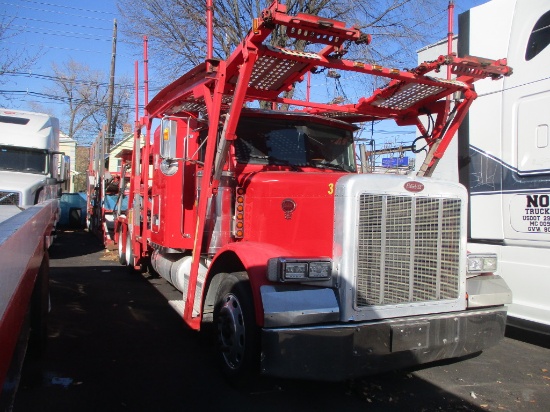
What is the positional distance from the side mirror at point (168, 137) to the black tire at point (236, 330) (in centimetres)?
172

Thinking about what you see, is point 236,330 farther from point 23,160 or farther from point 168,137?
point 23,160

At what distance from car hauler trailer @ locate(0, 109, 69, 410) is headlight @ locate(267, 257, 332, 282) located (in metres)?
1.53

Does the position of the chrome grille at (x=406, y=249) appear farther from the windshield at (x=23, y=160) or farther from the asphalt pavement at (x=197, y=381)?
the windshield at (x=23, y=160)

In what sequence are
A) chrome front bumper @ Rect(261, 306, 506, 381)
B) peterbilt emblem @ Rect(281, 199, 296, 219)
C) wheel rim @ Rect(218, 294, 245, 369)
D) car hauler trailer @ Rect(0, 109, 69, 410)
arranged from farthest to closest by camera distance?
peterbilt emblem @ Rect(281, 199, 296, 219)
wheel rim @ Rect(218, 294, 245, 369)
chrome front bumper @ Rect(261, 306, 506, 381)
car hauler trailer @ Rect(0, 109, 69, 410)

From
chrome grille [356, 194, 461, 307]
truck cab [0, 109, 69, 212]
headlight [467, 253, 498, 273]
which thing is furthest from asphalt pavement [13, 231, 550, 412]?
truck cab [0, 109, 69, 212]

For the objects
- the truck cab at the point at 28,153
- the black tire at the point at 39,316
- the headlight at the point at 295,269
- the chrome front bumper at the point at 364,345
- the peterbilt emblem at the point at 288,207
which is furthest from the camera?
the truck cab at the point at 28,153

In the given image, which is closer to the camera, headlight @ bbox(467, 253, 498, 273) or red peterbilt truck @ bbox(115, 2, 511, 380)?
red peterbilt truck @ bbox(115, 2, 511, 380)

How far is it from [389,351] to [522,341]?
9.87 ft

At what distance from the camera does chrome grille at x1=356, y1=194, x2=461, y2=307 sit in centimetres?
357

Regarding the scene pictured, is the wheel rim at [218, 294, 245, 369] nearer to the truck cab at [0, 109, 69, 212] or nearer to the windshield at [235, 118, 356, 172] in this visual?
the windshield at [235, 118, 356, 172]

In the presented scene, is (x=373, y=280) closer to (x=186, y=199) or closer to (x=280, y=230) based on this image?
(x=280, y=230)

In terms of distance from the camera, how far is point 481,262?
13.6 ft

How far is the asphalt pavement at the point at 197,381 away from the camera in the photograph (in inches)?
144

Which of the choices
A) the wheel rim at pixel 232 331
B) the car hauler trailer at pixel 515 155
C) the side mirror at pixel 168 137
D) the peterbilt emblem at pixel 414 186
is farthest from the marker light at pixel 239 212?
the car hauler trailer at pixel 515 155
